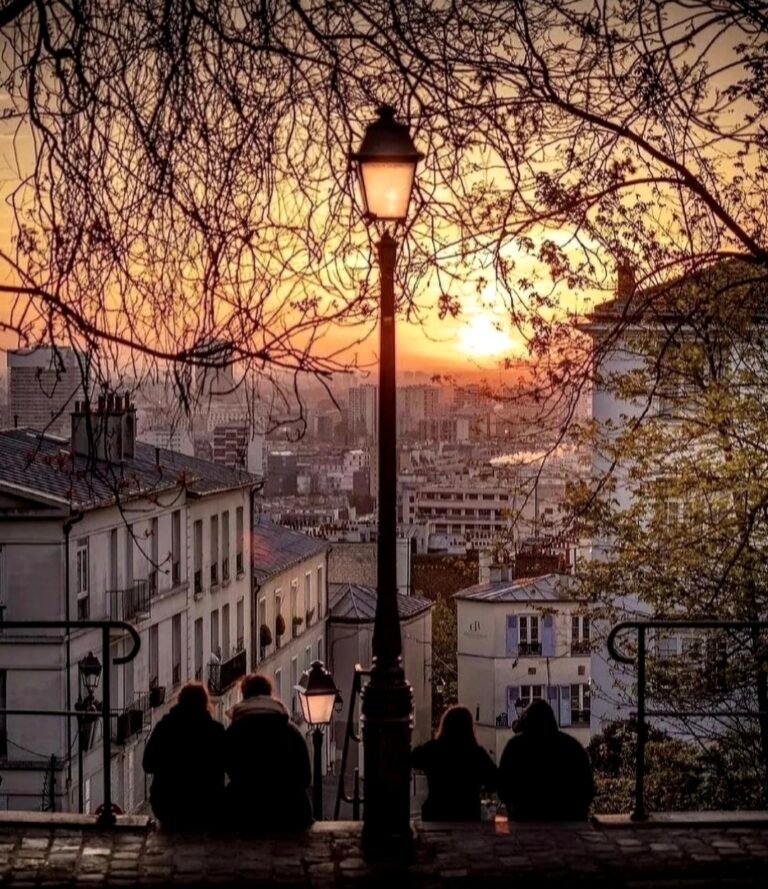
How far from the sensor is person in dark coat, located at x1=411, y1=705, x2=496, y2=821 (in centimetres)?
888

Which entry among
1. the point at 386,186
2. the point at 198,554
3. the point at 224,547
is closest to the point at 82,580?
the point at 198,554

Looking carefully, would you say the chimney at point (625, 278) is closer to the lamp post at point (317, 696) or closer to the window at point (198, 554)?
the lamp post at point (317, 696)

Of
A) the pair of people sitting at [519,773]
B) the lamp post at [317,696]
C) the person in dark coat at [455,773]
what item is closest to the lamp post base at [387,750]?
the pair of people sitting at [519,773]

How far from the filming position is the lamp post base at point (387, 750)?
8391 mm

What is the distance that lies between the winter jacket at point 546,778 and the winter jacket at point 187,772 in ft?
5.20

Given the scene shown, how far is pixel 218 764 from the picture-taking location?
8609mm

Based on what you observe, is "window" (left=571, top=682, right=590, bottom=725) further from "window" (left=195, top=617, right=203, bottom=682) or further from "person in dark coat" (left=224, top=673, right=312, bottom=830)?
"person in dark coat" (left=224, top=673, right=312, bottom=830)

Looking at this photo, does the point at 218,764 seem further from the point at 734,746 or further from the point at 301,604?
the point at 301,604

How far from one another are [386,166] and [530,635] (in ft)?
163

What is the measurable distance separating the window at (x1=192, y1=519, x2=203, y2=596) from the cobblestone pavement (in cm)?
3343

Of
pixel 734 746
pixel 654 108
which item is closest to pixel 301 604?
pixel 734 746

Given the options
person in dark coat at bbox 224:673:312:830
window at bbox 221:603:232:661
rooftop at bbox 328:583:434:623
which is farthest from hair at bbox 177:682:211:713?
rooftop at bbox 328:583:434:623

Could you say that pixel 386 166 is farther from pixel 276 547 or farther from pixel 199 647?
pixel 276 547

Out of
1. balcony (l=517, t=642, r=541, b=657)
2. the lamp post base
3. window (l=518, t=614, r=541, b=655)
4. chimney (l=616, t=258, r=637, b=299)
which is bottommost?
balcony (l=517, t=642, r=541, b=657)
